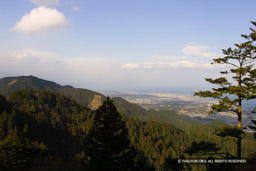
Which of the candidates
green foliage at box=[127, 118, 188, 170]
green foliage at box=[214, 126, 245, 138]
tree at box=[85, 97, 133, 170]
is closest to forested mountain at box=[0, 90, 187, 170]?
green foliage at box=[127, 118, 188, 170]

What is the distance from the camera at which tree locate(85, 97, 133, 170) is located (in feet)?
50.9

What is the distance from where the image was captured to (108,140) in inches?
651

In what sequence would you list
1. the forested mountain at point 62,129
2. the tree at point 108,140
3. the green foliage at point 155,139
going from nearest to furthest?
the tree at point 108,140, the forested mountain at point 62,129, the green foliage at point 155,139

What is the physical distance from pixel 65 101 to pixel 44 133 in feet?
260

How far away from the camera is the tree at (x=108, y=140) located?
15500mm

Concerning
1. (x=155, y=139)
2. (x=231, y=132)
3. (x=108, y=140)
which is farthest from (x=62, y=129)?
(x=231, y=132)

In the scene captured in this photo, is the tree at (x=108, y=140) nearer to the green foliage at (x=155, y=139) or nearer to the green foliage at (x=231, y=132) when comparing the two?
the green foliage at (x=231, y=132)

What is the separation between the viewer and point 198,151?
50.9 feet

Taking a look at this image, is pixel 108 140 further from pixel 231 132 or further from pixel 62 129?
pixel 62 129

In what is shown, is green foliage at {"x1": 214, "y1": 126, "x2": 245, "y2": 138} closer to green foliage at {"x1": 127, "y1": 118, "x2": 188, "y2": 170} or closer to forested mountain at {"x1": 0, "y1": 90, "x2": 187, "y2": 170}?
forested mountain at {"x1": 0, "y1": 90, "x2": 187, "y2": 170}

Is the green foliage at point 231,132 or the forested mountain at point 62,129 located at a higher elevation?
the green foliage at point 231,132

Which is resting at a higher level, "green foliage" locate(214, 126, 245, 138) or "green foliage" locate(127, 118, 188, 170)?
"green foliage" locate(214, 126, 245, 138)

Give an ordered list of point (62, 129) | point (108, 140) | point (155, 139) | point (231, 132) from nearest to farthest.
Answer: point (231, 132) → point (108, 140) → point (62, 129) → point (155, 139)

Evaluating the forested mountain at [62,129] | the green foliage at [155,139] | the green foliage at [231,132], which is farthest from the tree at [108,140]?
the green foliage at [155,139]
